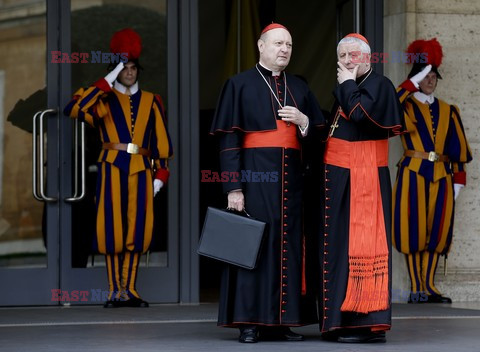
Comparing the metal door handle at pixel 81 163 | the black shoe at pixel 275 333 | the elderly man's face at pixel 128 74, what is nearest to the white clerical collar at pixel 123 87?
the elderly man's face at pixel 128 74

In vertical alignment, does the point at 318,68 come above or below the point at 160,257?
above

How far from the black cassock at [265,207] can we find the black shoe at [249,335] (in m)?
0.05

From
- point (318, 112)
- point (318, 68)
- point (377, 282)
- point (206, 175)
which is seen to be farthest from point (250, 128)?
point (318, 68)

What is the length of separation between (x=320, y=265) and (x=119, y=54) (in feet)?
9.97

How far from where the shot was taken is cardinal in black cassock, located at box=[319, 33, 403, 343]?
713 centimetres

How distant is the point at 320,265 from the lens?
730 centimetres

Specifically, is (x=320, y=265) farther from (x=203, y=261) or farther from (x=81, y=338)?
(x=203, y=261)

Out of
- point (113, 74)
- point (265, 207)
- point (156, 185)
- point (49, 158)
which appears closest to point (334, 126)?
point (265, 207)

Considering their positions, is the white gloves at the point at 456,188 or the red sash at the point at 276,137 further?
the white gloves at the point at 456,188

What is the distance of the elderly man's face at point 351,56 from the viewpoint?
23.6 ft

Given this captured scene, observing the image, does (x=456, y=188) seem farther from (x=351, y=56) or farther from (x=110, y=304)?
(x=351, y=56)

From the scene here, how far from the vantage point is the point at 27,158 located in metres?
9.68

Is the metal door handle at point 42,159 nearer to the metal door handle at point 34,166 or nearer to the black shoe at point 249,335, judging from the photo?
the metal door handle at point 34,166

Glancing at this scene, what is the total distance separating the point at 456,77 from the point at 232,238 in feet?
12.7
